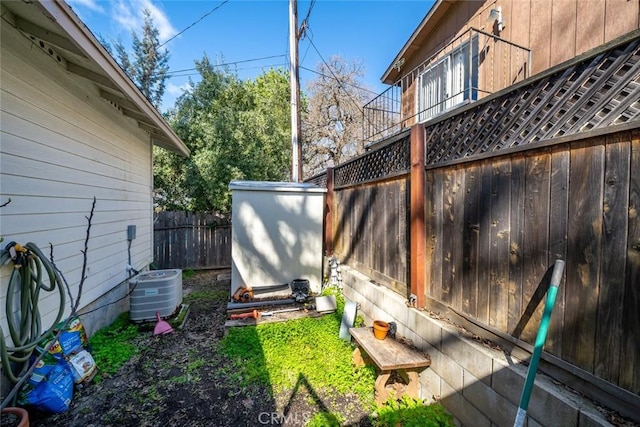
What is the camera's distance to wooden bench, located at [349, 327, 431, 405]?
2242 millimetres

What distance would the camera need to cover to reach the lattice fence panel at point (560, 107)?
125 centimetres

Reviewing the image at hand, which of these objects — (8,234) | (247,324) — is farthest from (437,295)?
(8,234)

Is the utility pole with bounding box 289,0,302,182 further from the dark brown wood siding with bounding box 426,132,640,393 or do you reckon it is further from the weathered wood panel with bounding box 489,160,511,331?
the weathered wood panel with bounding box 489,160,511,331

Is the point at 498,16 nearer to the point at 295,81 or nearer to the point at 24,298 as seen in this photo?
the point at 295,81

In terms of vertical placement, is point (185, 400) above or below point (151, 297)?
below

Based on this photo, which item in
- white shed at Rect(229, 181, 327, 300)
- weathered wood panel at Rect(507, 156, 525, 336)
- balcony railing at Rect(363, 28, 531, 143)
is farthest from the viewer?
white shed at Rect(229, 181, 327, 300)

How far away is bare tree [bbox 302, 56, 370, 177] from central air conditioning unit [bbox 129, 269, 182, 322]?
37.6ft

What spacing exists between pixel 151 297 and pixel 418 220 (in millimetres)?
3743

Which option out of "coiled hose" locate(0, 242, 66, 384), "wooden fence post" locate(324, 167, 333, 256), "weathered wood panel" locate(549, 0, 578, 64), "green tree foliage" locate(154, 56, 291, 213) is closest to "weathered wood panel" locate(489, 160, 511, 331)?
"weathered wood panel" locate(549, 0, 578, 64)

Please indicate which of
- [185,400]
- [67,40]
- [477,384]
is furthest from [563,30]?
[185,400]

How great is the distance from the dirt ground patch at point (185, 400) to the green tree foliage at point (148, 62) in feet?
49.5

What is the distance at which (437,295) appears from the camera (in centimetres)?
245

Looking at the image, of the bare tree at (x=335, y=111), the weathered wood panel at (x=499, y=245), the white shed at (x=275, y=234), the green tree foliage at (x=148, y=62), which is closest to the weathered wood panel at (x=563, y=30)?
the weathered wood panel at (x=499, y=245)

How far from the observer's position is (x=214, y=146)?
773cm
